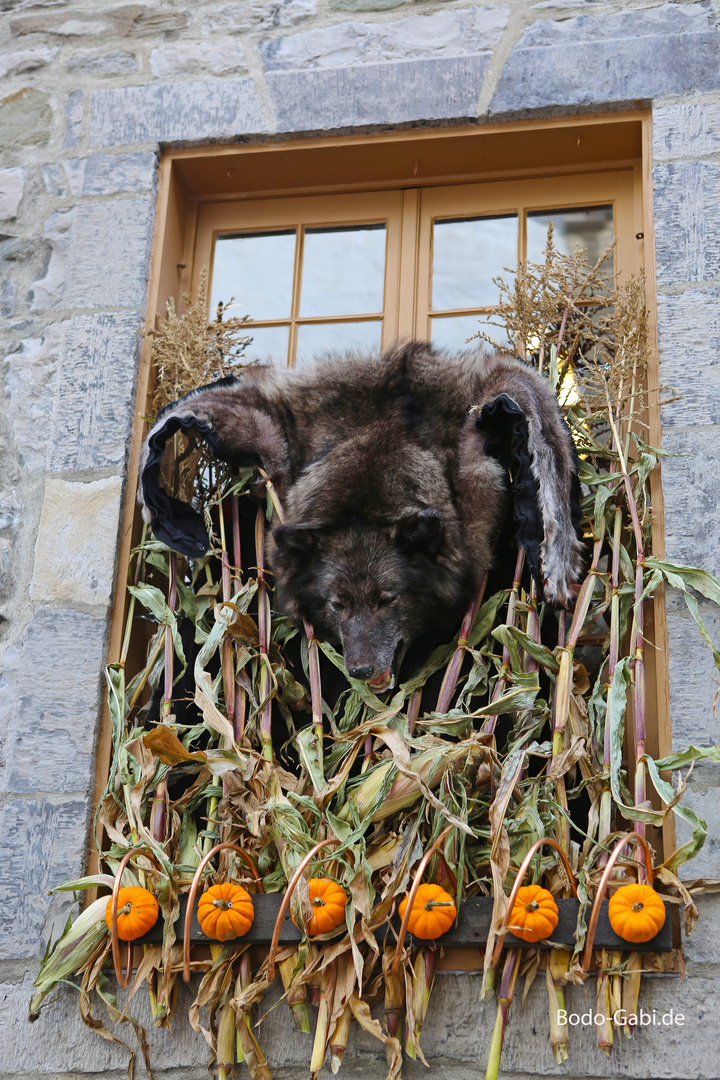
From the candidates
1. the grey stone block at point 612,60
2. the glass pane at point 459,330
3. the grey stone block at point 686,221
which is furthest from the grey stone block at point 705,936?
the grey stone block at point 612,60

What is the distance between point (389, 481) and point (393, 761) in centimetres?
78

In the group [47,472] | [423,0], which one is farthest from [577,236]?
[47,472]

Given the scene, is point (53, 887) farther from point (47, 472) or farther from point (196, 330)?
point (196, 330)

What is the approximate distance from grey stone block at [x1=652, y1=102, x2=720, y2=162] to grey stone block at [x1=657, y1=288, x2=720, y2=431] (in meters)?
0.50

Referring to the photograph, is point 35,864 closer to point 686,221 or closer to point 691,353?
point 691,353

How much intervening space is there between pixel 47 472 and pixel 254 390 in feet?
2.49

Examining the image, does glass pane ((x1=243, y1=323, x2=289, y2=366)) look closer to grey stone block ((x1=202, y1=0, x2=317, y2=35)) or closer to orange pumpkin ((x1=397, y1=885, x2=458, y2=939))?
grey stone block ((x1=202, y1=0, x2=317, y2=35))

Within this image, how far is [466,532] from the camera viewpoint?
295 centimetres

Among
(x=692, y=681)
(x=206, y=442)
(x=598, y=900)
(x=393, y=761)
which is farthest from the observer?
(x=206, y=442)

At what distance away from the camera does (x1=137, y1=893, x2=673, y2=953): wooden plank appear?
245 centimetres

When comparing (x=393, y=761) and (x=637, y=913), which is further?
(x=393, y=761)

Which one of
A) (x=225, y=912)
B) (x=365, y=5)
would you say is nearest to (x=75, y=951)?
(x=225, y=912)

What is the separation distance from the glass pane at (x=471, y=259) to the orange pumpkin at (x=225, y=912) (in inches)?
83.0

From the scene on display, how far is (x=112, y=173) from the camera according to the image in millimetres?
3799
